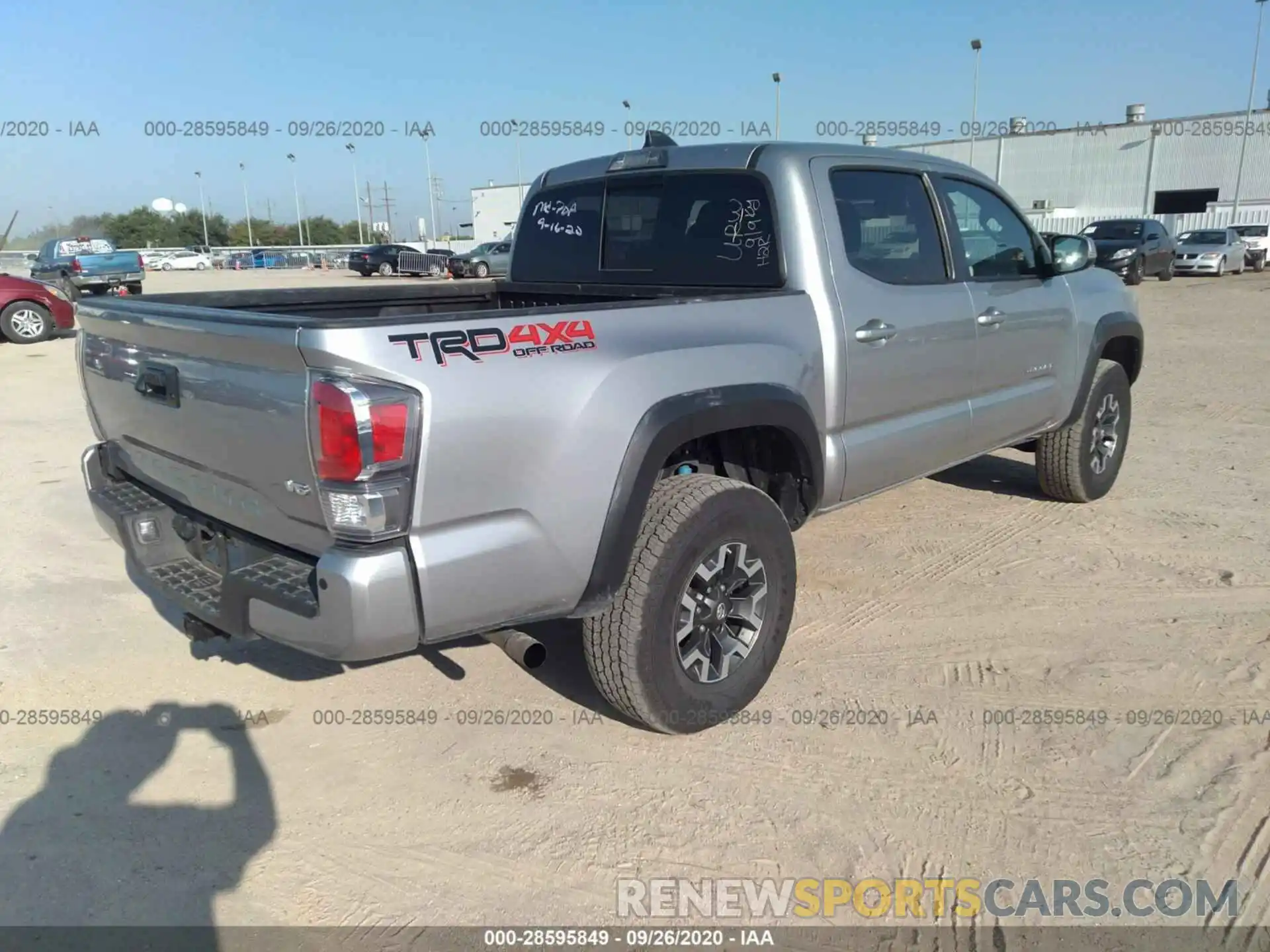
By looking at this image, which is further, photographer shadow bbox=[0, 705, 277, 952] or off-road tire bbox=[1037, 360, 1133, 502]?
off-road tire bbox=[1037, 360, 1133, 502]

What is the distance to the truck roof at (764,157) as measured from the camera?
3.61m

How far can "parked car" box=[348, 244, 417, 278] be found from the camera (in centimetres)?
4078

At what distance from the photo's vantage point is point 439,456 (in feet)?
7.64

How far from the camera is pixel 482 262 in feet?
115

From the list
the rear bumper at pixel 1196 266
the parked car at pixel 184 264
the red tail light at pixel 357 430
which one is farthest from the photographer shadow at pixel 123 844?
the parked car at pixel 184 264

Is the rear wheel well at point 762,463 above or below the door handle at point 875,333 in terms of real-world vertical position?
below

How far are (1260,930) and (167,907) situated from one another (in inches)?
111

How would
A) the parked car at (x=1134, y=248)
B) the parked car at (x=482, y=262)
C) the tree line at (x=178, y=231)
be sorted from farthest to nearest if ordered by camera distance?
the tree line at (x=178, y=231) < the parked car at (x=482, y=262) < the parked car at (x=1134, y=248)

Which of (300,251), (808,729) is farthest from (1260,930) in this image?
(300,251)

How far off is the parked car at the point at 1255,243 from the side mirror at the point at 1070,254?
28.9 metres

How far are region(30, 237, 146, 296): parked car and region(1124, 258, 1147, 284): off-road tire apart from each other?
23.4m

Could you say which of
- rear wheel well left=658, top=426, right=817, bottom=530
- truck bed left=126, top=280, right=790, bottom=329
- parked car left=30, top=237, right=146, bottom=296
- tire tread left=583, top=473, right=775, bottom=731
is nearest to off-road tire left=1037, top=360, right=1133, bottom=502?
rear wheel well left=658, top=426, right=817, bottom=530

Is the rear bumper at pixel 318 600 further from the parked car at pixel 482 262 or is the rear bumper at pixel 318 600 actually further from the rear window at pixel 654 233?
the parked car at pixel 482 262

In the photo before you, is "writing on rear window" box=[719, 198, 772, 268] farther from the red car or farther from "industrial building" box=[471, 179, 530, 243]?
"industrial building" box=[471, 179, 530, 243]
